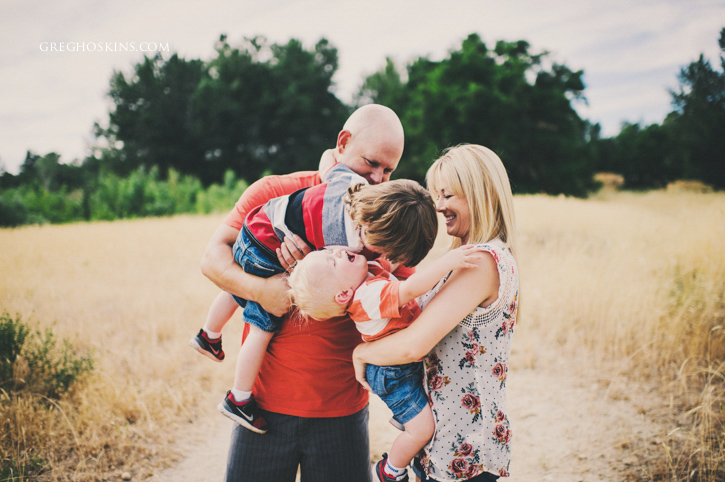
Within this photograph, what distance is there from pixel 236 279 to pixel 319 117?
3428 cm

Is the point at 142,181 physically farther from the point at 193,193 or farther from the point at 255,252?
the point at 255,252

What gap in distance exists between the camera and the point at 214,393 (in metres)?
4.43

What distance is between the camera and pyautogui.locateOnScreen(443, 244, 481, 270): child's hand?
1400 mm

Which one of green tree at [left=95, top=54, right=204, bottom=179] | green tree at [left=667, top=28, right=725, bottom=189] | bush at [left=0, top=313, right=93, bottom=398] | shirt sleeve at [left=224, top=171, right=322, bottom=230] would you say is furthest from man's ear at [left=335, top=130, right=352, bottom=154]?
green tree at [left=95, top=54, right=204, bottom=179]

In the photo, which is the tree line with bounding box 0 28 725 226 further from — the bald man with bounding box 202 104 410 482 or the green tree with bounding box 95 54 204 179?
the bald man with bounding box 202 104 410 482

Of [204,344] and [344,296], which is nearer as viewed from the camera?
[344,296]

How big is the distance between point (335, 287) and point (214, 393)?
3650mm

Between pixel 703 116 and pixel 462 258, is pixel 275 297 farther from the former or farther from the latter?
pixel 703 116

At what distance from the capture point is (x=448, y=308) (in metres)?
1.43

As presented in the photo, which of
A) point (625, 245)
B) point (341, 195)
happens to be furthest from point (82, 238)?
point (625, 245)

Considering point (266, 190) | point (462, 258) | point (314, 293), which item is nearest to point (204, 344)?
point (266, 190)

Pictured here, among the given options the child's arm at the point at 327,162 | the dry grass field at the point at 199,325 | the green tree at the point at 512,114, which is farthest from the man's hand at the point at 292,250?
the green tree at the point at 512,114

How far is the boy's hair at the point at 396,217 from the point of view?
1.50 m

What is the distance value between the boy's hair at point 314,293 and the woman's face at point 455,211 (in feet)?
1.85
